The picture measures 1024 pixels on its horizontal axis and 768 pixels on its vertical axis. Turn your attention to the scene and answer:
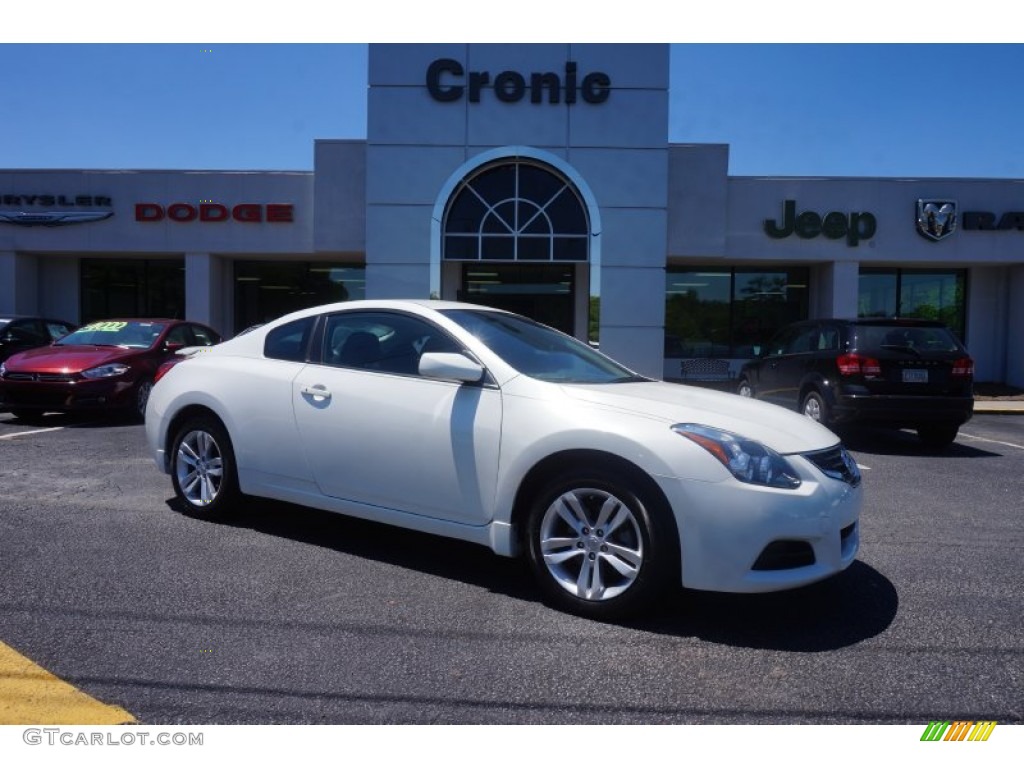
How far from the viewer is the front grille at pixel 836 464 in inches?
146

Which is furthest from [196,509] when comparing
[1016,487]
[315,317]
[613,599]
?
[1016,487]

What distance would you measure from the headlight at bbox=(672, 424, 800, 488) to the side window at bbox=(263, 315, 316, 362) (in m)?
2.52

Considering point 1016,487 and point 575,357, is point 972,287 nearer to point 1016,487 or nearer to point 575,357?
point 1016,487

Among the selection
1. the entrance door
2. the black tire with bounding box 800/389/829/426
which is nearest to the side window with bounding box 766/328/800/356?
the black tire with bounding box 800/389/829/426

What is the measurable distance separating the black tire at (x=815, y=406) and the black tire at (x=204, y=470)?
6866mm

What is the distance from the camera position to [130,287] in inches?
827

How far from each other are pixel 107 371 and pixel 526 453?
838cm

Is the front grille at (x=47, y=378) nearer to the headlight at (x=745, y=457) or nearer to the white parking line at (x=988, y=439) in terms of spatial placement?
the headlight at (x=745, y=457)

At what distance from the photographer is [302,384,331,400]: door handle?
181 inches

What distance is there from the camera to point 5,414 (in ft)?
Answer: 37.8

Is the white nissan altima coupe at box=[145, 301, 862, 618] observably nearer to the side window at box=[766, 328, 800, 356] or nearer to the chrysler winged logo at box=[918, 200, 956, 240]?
the side window at box=[766, 328, 800, 356]

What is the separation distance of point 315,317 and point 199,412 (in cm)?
107

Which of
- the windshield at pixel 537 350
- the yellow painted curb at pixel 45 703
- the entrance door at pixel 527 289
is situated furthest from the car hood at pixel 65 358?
the entrance door at pixel 527 289

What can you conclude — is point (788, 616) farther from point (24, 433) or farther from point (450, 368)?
point (24, 433)
